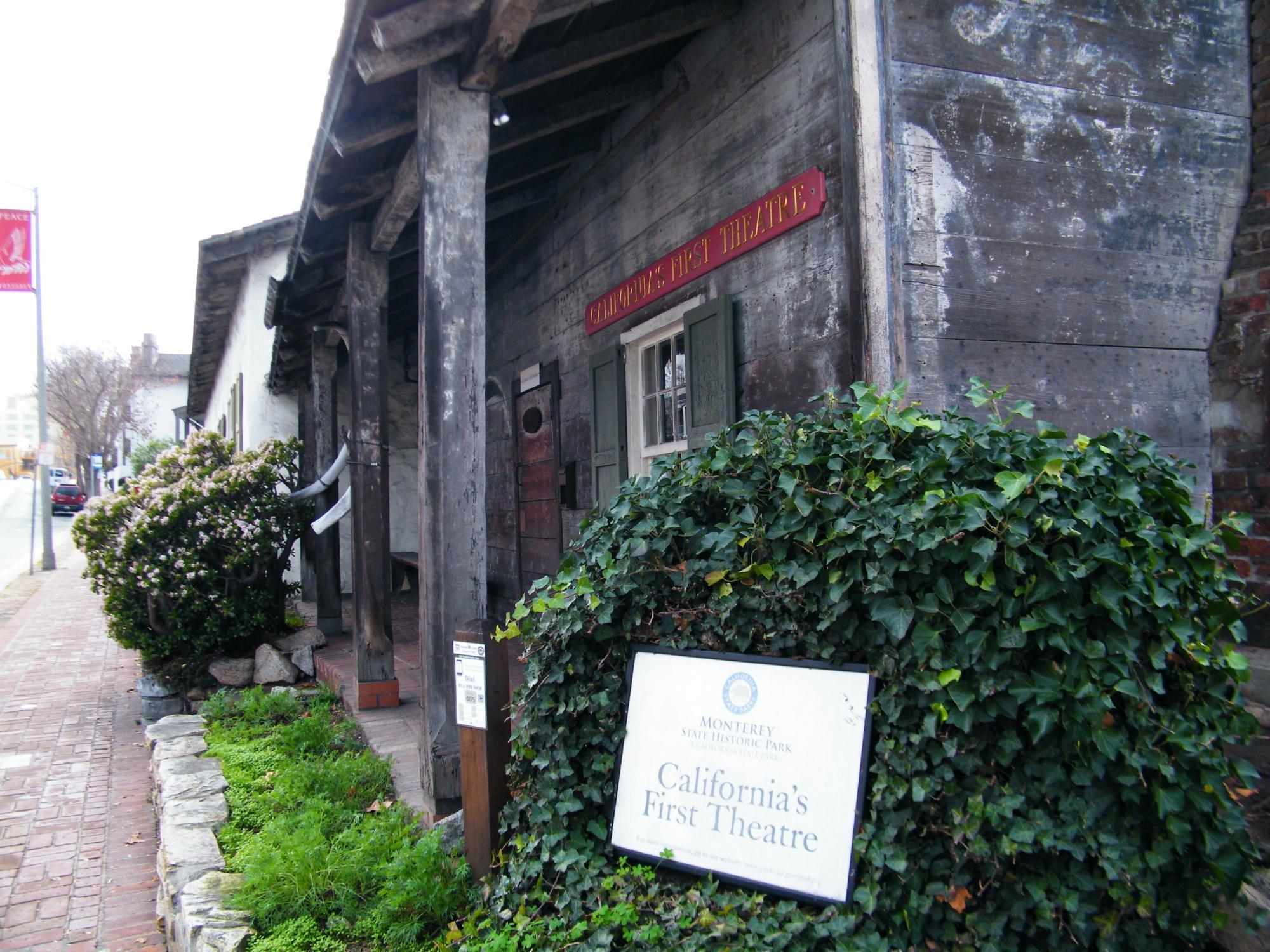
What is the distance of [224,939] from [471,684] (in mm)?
1157

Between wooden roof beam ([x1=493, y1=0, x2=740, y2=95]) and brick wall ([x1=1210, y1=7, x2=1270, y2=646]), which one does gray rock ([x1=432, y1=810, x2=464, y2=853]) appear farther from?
brick wall ([x1=1210, y1=7, x2=1270, y2=646])

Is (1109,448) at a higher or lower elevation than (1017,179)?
lower

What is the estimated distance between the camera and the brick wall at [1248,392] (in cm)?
370

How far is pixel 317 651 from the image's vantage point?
7348 millimetres

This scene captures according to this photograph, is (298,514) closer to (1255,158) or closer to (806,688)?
(806,688)

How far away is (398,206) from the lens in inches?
195

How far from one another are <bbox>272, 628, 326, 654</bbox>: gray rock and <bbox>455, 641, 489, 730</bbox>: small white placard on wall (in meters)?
4.64

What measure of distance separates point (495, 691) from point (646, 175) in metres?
3.38

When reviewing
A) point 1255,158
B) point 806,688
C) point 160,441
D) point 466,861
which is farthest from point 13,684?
point 160,441

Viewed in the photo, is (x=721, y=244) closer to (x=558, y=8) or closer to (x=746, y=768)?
(x=558, y=8)

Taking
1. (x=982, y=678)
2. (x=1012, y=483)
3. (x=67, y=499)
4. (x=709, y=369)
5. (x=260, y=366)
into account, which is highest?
(x=260, y=366)

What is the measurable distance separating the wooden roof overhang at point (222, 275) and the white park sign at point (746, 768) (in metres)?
8.18

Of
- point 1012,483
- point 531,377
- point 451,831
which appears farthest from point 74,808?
point 1012,483

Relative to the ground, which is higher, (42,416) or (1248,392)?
(42,416)
